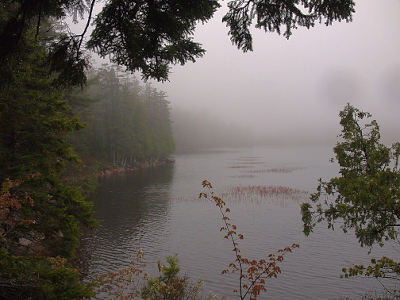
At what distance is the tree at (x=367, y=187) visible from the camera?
707 cm

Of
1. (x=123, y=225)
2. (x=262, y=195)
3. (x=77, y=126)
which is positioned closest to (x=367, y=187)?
(x=77, y=126)

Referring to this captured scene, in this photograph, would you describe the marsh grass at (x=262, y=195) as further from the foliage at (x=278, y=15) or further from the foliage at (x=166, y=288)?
the foliage at (x=278, y=15)

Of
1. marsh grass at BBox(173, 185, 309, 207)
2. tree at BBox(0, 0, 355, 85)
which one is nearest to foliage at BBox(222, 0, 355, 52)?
tree at BBox(0, 0, 355, 85)

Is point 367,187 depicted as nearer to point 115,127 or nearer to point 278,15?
point 278,15

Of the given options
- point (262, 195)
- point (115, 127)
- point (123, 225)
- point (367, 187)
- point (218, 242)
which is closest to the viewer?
point (367, 187)

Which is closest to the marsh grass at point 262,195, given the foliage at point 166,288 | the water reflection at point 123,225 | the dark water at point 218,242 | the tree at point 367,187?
the dark water at point 218,242

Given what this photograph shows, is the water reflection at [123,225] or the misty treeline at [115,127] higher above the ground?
the misty treeline at [115,127]

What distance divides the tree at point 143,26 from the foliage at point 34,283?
9.14 ft

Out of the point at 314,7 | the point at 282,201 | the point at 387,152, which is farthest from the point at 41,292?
the point at 282,201

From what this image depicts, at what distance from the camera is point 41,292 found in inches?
151

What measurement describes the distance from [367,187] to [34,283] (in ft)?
22.3

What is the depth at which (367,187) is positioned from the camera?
275 inches

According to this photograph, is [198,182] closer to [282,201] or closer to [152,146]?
[282,201]

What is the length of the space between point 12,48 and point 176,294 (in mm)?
6182
